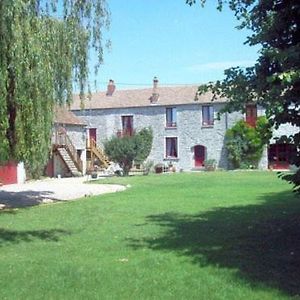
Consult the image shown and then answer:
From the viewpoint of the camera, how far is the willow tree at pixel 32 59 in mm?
10539

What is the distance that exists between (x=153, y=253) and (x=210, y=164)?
1586 inches

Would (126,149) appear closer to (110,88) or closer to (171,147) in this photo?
(171,147)

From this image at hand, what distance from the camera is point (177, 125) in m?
51.9

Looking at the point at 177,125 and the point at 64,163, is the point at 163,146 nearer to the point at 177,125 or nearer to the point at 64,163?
the point at 177,125

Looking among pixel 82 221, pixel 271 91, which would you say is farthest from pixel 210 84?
pixel 82 221

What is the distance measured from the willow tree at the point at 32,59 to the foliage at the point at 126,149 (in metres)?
27.2

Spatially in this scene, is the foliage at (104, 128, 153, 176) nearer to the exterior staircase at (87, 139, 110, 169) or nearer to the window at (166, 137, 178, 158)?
the exterior staircase at (87, 139, 110, 169)

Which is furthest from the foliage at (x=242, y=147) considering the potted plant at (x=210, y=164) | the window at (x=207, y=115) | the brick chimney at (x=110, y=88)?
the brick chimney at (x=110, y=88)

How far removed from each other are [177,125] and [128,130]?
470cm

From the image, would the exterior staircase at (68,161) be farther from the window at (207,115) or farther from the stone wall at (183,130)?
the window at (207,115)

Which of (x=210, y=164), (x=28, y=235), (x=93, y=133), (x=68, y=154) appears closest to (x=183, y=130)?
(x=210, y=164)

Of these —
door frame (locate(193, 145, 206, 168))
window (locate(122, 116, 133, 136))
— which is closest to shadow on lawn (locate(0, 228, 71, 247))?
door frame (locate(193, 145, 206, 168))

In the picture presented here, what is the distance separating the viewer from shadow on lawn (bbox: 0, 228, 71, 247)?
38.5 feet

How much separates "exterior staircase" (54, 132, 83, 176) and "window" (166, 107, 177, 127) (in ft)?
33.7
